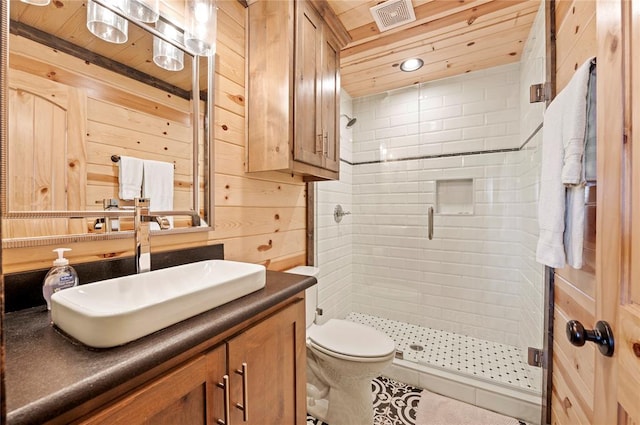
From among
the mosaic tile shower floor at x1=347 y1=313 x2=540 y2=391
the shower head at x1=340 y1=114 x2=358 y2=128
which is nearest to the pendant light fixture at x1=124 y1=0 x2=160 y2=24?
the shower head at x1=340 y1=114 x2=358 y2=128

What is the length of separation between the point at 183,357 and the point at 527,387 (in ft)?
6.47

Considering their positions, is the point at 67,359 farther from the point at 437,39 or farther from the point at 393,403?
the point at 437,39

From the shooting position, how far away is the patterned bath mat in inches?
66.1

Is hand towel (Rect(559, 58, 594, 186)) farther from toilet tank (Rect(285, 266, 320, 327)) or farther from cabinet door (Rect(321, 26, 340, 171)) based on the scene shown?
toilet tank (Rect(285, 266, 320, 327))

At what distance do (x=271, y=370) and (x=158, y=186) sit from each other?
80cm

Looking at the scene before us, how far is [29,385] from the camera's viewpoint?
52 cm

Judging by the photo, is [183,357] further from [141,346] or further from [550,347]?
[550,347]

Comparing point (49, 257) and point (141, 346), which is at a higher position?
Answer: point (49, 257)

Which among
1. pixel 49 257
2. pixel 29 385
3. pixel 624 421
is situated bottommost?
pixel 624 421

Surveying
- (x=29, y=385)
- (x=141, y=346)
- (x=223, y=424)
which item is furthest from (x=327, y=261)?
(x=29, y=385)

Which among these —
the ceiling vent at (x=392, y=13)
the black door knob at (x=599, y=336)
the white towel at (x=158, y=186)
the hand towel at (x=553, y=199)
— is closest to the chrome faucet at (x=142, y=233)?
the white towel at (x=158, y=186)

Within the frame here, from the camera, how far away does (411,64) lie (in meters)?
2.28

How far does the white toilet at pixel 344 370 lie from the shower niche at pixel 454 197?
1.34 m

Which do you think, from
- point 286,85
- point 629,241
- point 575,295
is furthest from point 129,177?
point 575,295
